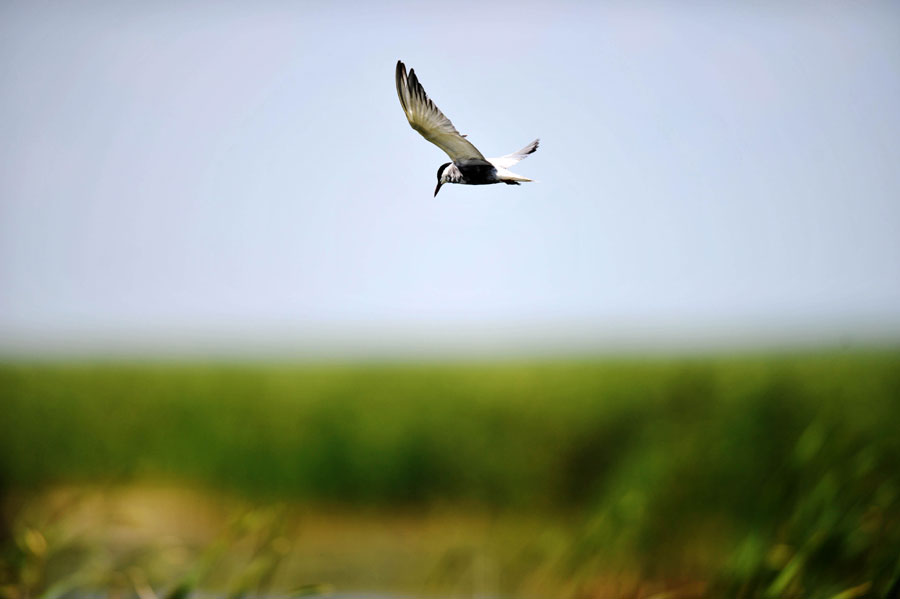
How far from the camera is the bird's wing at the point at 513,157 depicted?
121 centimetres

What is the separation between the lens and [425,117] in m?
1.29

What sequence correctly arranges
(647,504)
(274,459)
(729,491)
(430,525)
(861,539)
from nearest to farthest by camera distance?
(861,539)
(647,504)
(729,491)
(430,525)
(274,459)

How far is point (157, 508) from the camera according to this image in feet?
24.7

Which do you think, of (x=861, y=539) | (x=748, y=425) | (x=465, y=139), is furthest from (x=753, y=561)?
(x=748, y=425)

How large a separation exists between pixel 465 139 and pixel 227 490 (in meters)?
6.92

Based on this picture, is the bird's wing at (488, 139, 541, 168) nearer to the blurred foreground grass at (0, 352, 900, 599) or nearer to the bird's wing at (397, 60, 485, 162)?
the bird's wing at (397, 60, 485, 162)

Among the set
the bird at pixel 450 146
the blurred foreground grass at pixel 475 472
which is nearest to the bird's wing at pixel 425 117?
the bird at pixel 450 146

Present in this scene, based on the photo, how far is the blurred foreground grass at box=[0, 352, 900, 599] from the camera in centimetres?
241

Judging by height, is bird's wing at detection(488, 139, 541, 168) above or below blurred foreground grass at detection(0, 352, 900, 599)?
above

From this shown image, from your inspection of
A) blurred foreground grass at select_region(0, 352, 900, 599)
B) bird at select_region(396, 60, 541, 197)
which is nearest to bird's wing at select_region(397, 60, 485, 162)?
bird at select_region(396, 60, 541, 197)

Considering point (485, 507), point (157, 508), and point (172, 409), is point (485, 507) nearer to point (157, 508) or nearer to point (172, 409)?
point (157, 508)

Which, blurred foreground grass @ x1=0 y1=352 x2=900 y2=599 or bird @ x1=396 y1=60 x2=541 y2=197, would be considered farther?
blurred foreground grass @ x1=0 y1=352 x2=900 y2=599

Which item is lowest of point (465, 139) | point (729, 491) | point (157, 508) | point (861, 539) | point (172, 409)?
point (157, 508)

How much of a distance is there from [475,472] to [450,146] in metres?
6.44
